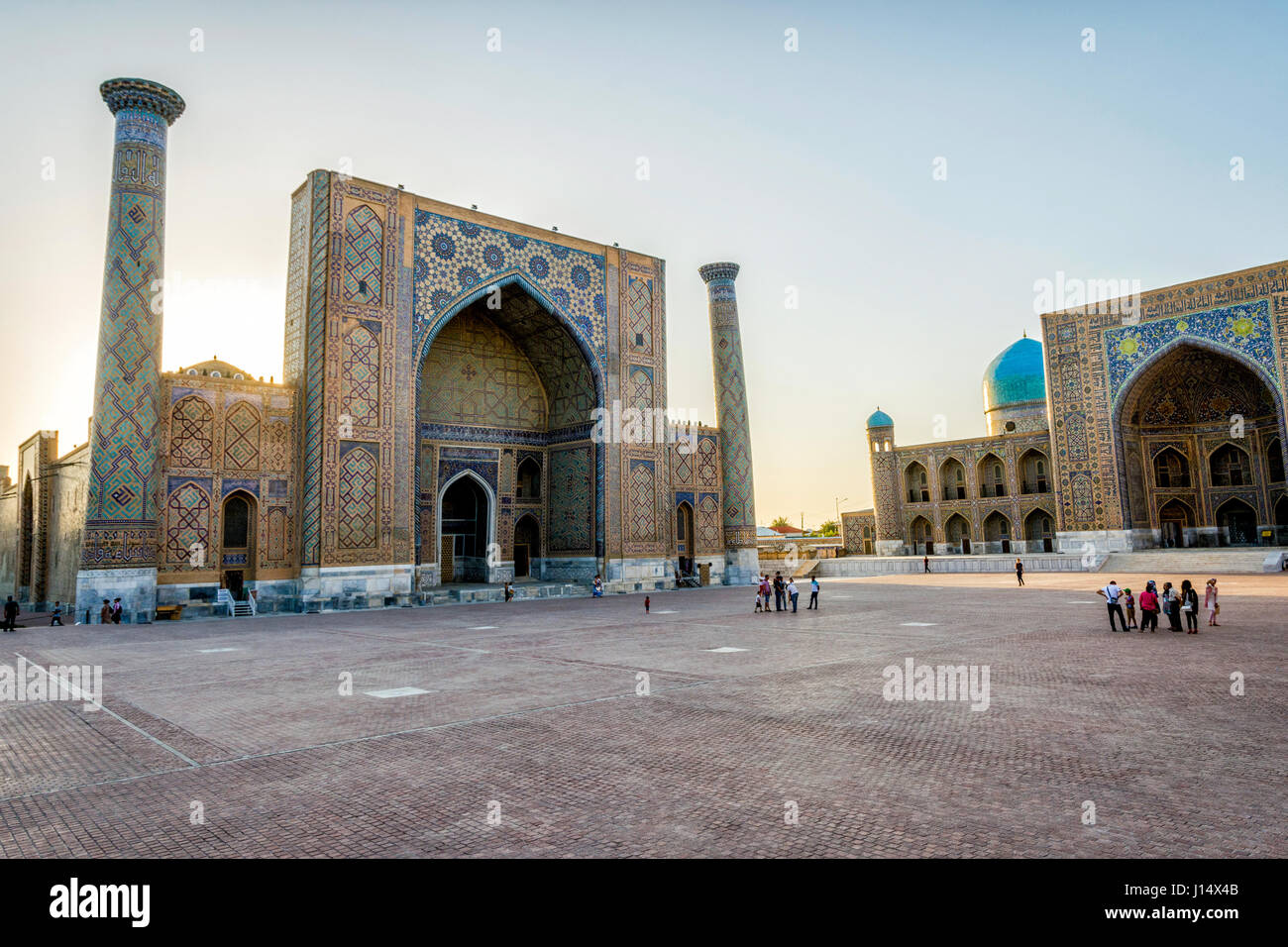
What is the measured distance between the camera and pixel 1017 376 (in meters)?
46.5

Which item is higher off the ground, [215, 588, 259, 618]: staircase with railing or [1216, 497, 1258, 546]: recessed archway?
[1216, 497, 1258, 546]: recessed archway

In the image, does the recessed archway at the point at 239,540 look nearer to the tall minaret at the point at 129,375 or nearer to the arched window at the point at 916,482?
the tall minaret at the point at 129,375

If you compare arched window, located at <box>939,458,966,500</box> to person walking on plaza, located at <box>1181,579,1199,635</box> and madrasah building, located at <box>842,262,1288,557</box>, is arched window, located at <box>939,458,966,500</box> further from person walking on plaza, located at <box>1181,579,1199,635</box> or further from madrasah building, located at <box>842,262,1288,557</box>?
person walking on plaza, located at <box>1181,579,1199,635</box>

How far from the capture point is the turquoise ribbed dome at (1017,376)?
45.8 metres

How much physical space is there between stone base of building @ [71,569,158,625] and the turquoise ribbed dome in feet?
144

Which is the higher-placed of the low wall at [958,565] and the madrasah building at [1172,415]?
the madrasah building at [1172,415]

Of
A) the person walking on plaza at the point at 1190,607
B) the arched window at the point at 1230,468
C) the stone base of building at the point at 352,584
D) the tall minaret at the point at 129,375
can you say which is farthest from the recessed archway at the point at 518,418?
the arched window at the point at 1230,468

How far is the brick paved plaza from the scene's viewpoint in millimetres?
3553

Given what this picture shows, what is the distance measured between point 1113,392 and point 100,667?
34321mm

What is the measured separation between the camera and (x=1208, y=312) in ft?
97.9

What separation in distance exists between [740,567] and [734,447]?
428 centimetres

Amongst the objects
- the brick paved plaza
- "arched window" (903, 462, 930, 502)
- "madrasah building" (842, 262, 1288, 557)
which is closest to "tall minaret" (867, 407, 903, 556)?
"arched window" (903, 462, 930, 502)

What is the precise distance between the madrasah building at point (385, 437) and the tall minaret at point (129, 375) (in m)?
0.05
